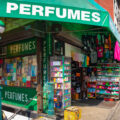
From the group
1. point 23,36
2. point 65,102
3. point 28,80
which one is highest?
point 23,36

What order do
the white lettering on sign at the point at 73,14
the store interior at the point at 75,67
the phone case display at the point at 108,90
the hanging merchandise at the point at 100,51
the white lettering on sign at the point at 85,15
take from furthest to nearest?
1. the hanging merchandise at the point at 100,51
2. the phone case display at the point at 108,90
3. the store interior at the point at 75,67
4. the white lettering on sign at the point at 85,15
5. the white lettering on sign at the point at 73,14

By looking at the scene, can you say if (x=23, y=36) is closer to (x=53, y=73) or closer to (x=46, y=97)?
(x=53, y=73)

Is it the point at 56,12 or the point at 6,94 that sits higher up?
the point at 56,12

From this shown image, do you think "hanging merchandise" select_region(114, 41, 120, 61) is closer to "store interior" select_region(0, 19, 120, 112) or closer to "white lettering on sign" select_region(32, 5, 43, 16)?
"store interior" select_region(0, 19, 120, 112)

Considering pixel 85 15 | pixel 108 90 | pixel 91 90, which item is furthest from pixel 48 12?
pixel 108 90

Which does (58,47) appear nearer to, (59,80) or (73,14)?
(59,80)

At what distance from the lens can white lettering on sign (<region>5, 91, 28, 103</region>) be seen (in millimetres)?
8916

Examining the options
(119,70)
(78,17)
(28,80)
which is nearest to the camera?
(78,17)

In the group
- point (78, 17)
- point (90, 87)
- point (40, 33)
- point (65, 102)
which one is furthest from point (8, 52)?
point (90, 87)

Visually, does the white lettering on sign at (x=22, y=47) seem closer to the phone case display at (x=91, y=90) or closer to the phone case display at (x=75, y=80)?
the phone case display at (x=75, y=80)

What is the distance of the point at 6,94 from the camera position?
402 inches

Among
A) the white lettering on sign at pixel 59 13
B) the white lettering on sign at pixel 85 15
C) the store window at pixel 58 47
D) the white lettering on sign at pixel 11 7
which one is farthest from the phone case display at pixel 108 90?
the white lettering on sign at pixel 11 7

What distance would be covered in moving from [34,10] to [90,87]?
8.48 metres

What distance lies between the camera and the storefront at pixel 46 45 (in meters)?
6.22
